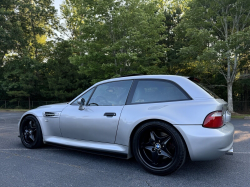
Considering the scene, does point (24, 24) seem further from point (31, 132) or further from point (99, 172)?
point (99, 172)

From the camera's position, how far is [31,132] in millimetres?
4867

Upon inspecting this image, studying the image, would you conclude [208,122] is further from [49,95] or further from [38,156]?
[49,95]

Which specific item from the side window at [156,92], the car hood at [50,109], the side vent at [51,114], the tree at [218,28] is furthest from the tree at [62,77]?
the side window at [156,92]

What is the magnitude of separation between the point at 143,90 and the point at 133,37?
1263 cm

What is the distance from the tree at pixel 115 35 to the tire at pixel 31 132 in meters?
11.0

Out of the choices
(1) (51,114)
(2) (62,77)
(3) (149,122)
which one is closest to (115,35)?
(2) (62,77)

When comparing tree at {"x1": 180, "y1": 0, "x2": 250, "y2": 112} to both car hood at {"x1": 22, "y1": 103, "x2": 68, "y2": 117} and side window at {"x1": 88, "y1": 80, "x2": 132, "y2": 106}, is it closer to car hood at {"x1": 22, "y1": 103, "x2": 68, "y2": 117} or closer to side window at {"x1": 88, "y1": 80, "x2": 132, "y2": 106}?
side window at {"x1": 88, "y1": 80, "x2": 132, "y2": 106}

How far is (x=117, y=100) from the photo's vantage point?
12.8 ft

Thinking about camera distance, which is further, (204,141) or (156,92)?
A: (156,92)

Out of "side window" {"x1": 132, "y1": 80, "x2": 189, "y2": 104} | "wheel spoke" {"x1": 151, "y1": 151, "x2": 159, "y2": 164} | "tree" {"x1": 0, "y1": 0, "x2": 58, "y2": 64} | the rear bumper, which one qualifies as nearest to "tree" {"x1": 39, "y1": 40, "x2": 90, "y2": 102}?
"tree" {"x1": 0, "y1": 0, "x2": 58, "y2": 64}

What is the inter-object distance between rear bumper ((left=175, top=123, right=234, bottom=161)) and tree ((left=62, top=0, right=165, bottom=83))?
41.2 ft

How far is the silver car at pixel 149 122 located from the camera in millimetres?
3070

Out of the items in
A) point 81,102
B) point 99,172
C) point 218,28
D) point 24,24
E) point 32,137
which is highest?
point 24,24

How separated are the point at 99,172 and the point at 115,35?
15.5 metres
